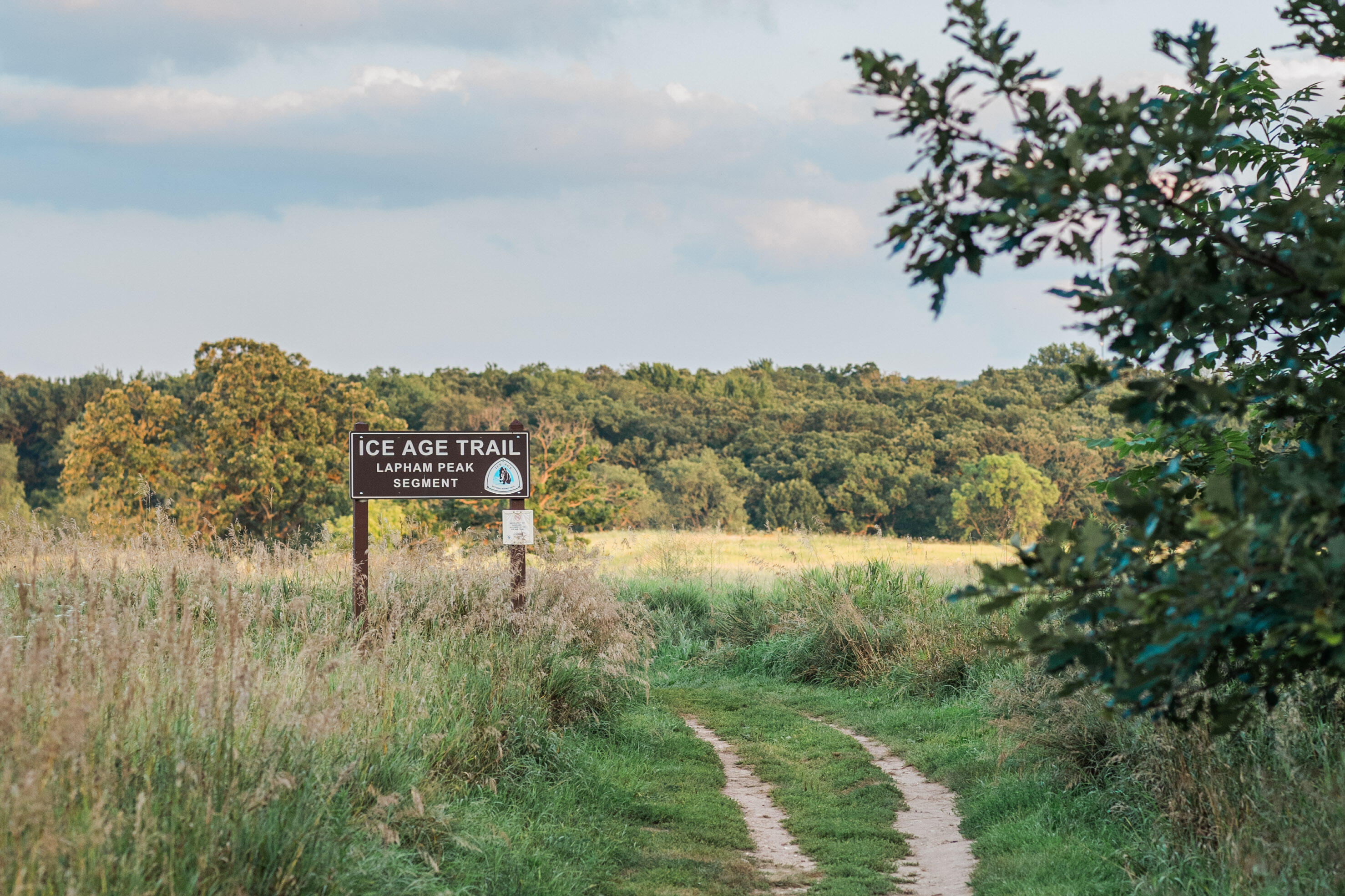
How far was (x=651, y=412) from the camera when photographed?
53.8 meters

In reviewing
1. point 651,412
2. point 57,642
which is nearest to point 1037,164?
point 57,642

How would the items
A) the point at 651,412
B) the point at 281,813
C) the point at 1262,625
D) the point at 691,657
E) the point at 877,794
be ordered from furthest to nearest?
the point at 651,412 → the point at 691,657 → the point at 877,794 → the point at 281,813 → the point at 1262,625

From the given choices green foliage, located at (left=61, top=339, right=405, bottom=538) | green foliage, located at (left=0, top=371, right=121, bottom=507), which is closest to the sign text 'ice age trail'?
green foliage, located at (left=61, top=339, right=405, bottom=538)

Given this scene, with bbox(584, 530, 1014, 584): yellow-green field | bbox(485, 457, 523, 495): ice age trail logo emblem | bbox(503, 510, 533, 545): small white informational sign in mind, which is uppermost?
bbox(485, 457, 523, 495): ice age trail logo emblem

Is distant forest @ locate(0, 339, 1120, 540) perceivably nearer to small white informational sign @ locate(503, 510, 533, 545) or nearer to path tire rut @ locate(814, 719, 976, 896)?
small white informational sign @ locate(503, 510, 533, 545)

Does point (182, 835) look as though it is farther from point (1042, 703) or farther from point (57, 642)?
point (1042, 703)

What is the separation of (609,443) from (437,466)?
110 ft

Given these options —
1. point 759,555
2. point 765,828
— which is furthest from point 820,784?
point 759,555

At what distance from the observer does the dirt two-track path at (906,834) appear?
18.1 ft

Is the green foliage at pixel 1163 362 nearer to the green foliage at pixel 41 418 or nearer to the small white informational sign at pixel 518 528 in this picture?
the small white informational sign at pixel 518 528

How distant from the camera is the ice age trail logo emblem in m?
9.91

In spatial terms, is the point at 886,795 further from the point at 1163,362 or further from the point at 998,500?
the point at 998,500

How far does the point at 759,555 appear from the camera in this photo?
22.1 metres

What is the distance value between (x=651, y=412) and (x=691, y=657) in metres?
39.9
